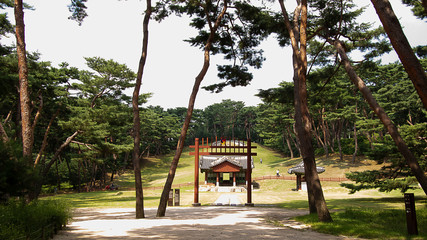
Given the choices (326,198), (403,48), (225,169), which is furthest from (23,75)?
(225,169)

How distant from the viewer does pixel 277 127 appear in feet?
156

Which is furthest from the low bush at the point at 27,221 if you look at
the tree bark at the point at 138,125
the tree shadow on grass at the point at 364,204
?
the tree shadow on grass at the point at 364,204

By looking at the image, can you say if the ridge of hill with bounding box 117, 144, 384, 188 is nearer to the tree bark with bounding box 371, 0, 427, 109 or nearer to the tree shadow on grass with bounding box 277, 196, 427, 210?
the tree shadow on grass with bounding box 277, 196, 427, 210

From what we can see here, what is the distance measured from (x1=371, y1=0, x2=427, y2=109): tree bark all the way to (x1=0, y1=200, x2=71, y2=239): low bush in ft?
26.3

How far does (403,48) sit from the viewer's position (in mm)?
5773

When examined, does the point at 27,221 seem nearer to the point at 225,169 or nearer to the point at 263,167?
the point at 225,169

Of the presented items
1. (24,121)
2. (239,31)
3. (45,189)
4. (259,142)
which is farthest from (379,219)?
(259,142)

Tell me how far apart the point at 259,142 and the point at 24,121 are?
75.3 meters

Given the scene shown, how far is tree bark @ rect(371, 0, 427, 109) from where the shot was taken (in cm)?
554

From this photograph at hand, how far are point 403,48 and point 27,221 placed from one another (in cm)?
852

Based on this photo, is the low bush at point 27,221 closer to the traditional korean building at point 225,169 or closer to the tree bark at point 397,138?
the tree bark at point 397,138

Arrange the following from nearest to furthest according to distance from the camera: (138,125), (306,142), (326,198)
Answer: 1. (306,142)
2. (138,125)
3. (326,198)

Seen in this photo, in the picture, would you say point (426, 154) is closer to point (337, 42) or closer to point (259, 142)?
point (337, 42)

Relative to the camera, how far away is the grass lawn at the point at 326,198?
27.0 feet
